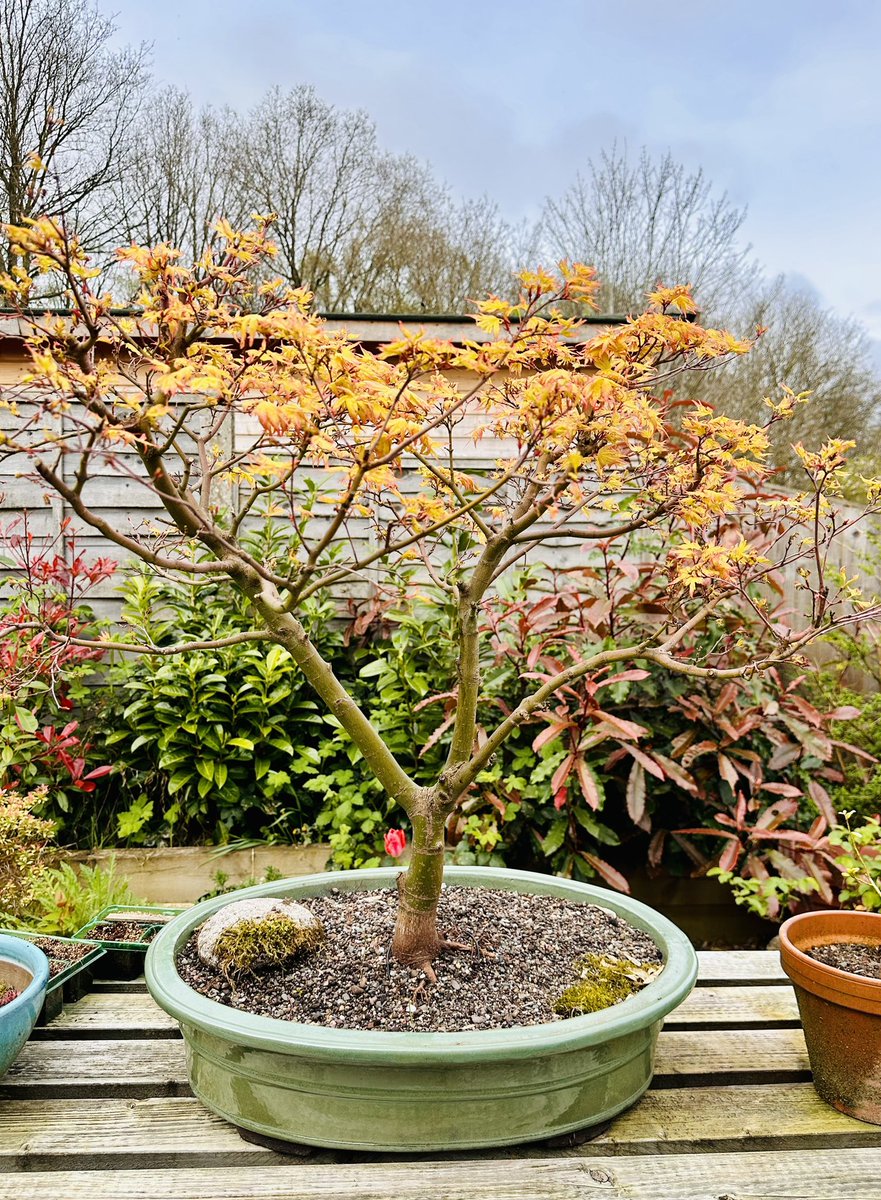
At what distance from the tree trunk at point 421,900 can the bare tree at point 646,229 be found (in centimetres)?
930

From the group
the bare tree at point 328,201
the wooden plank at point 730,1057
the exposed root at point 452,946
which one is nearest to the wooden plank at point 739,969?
the wooden plank at point 730,1057

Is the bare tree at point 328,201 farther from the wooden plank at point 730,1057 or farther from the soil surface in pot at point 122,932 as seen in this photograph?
the wooden plank at point 730,1057

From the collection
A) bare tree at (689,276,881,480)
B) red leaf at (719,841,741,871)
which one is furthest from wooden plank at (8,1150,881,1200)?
bare tree at (689,276,881,480)

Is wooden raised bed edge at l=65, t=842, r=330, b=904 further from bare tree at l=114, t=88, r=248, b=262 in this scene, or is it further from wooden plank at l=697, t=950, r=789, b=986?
bare tree at l=114, t=88, r=248, b=262

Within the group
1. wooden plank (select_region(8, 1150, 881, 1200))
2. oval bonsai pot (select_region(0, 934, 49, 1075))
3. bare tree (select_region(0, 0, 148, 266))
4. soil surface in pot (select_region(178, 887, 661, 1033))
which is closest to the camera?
wooden plank (select_region(8, 1150, 881, 1200))

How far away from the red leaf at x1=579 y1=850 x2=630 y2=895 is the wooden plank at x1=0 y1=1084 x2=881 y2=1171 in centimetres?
123

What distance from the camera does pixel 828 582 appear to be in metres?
4.14

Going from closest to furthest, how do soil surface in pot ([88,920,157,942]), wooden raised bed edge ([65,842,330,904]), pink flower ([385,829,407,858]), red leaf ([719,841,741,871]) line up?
soil surface in pot ([88,920,157,942]) < pink flower ([385,829,407,858]) < red leaf ([719,841,741,871]) < wooden raised bed edge ([65,842,330,904])

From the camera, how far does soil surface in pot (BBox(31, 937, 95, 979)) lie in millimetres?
1462

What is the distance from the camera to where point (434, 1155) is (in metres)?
1.06

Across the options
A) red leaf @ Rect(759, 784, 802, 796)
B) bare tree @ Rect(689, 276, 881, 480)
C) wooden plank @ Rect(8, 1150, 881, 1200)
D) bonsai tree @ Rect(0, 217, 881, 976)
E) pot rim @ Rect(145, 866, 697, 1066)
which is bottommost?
wooden plank @ Rect(8, 1150, 881, 1200)

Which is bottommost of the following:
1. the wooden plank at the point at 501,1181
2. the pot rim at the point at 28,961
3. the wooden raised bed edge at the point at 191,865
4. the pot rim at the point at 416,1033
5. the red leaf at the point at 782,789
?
the wooden raised bed edge at the point at 191,865

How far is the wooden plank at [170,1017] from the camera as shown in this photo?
1.36m

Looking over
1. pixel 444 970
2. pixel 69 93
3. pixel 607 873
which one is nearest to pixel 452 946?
pixel 444 970
